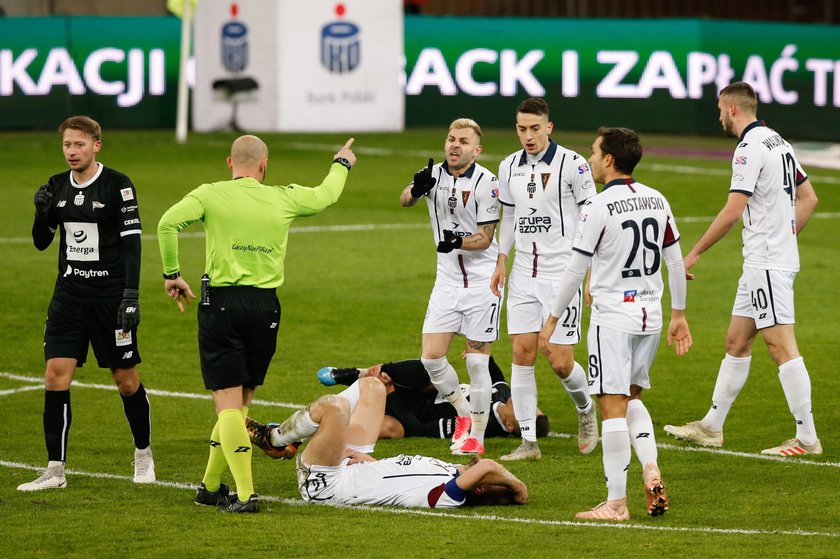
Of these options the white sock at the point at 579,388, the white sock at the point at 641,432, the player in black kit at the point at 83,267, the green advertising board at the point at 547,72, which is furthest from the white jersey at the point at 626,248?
the green advertising board at the point at 547,72

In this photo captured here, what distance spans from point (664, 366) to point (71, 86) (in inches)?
761

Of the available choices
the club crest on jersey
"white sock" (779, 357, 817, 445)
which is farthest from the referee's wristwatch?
"white sock" (779, 357, 817, 445)

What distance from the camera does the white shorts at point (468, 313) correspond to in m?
10.5

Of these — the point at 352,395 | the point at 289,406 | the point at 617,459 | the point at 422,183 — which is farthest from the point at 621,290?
the point at 289,406

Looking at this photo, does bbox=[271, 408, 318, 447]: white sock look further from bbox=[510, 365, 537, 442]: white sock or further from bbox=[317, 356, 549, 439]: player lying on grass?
bbox=[510, 365, 537, 442]: white sock

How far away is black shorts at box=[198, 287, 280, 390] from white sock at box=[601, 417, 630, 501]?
2.09 meters

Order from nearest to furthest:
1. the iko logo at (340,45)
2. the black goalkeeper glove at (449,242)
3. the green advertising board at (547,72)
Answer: the black goalkeeper glove at (449,242) < the green advertising board at (547,72) < the iko logo at (340,45)

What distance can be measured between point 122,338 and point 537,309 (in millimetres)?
2934

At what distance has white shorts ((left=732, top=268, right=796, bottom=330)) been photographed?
10.1 m

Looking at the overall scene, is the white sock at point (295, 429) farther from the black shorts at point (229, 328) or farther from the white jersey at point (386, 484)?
the black shorts at point (229, 328)

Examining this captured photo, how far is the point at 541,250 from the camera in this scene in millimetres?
10273

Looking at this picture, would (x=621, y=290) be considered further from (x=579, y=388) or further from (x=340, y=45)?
(x=340, y=45)

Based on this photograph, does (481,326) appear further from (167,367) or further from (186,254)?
(186,254)

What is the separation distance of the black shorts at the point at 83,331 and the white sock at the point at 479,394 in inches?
101
